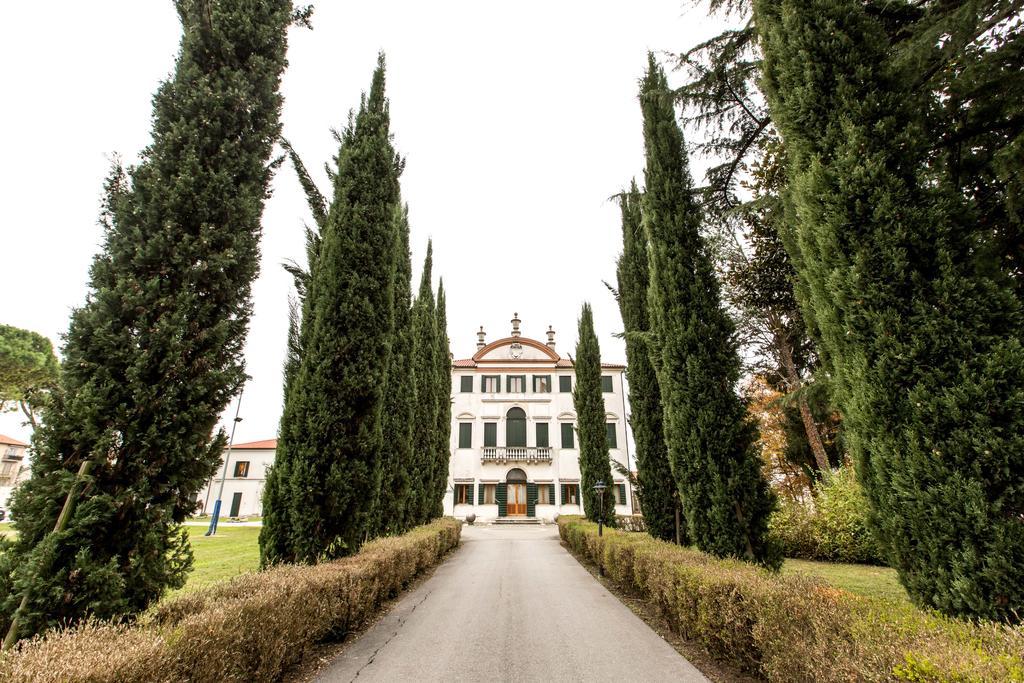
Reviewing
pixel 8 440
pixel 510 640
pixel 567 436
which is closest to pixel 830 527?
pixel 510 640

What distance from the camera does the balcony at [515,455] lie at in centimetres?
2789

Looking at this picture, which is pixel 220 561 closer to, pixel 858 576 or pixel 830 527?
pixel 858 576

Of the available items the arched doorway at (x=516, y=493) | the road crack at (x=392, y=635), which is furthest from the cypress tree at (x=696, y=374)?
the arched doorway at (x=516, y=493)

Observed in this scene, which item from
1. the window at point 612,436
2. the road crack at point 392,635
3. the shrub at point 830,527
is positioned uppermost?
the window at point 612,436

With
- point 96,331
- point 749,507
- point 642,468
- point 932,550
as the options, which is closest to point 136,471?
point 96,331

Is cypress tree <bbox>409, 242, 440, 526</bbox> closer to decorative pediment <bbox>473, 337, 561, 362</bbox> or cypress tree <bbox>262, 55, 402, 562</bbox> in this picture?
cypress tree <bbox>262, 55, 402, 562</bbox>

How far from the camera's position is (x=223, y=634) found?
2783mm

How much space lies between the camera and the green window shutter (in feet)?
89.6

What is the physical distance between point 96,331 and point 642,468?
34.0 feet

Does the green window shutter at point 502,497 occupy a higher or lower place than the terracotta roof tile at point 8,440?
lower

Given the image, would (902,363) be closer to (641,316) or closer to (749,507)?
(749,507)

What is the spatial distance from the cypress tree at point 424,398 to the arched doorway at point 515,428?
12602 millimetres

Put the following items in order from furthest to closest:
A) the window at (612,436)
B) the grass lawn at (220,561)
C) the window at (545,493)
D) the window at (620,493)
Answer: the window at (612,436), the window at (545,493), the window at (620,493), the grass lawn at (220,561)

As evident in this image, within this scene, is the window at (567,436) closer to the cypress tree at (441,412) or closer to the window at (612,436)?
the window at (612,436)
